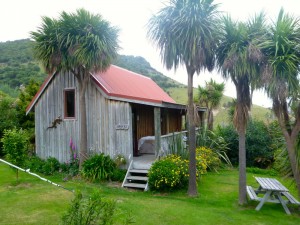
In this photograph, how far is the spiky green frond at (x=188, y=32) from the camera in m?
8.65

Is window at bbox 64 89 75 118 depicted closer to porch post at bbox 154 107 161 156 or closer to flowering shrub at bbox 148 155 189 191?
porch post at bbox 154 107 161 156

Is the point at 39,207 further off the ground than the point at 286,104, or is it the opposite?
the point at 286,104

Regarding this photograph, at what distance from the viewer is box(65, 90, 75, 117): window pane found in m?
13.7

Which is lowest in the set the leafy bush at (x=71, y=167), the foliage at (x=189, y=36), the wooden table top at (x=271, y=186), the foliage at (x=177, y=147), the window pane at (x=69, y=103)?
the leafy bush at (x=71, y=167)

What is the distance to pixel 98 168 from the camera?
11.4 m

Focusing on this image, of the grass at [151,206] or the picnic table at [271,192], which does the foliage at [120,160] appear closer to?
the grass at [151,206]

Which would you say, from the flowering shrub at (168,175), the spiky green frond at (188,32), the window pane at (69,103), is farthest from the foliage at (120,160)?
the spiky green frond at (188,32)

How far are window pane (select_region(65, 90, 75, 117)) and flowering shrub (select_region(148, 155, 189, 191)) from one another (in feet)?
18.6

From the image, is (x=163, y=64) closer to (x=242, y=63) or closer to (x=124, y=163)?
(x=242, y=63)

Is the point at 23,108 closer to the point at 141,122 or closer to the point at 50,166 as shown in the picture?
the point at 50,166

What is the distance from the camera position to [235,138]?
16.8 meters

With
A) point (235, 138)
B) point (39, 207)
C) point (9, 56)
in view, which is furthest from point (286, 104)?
point (9, 56)

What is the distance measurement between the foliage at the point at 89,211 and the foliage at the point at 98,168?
308 inches

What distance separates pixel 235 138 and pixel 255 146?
4.31 ft
